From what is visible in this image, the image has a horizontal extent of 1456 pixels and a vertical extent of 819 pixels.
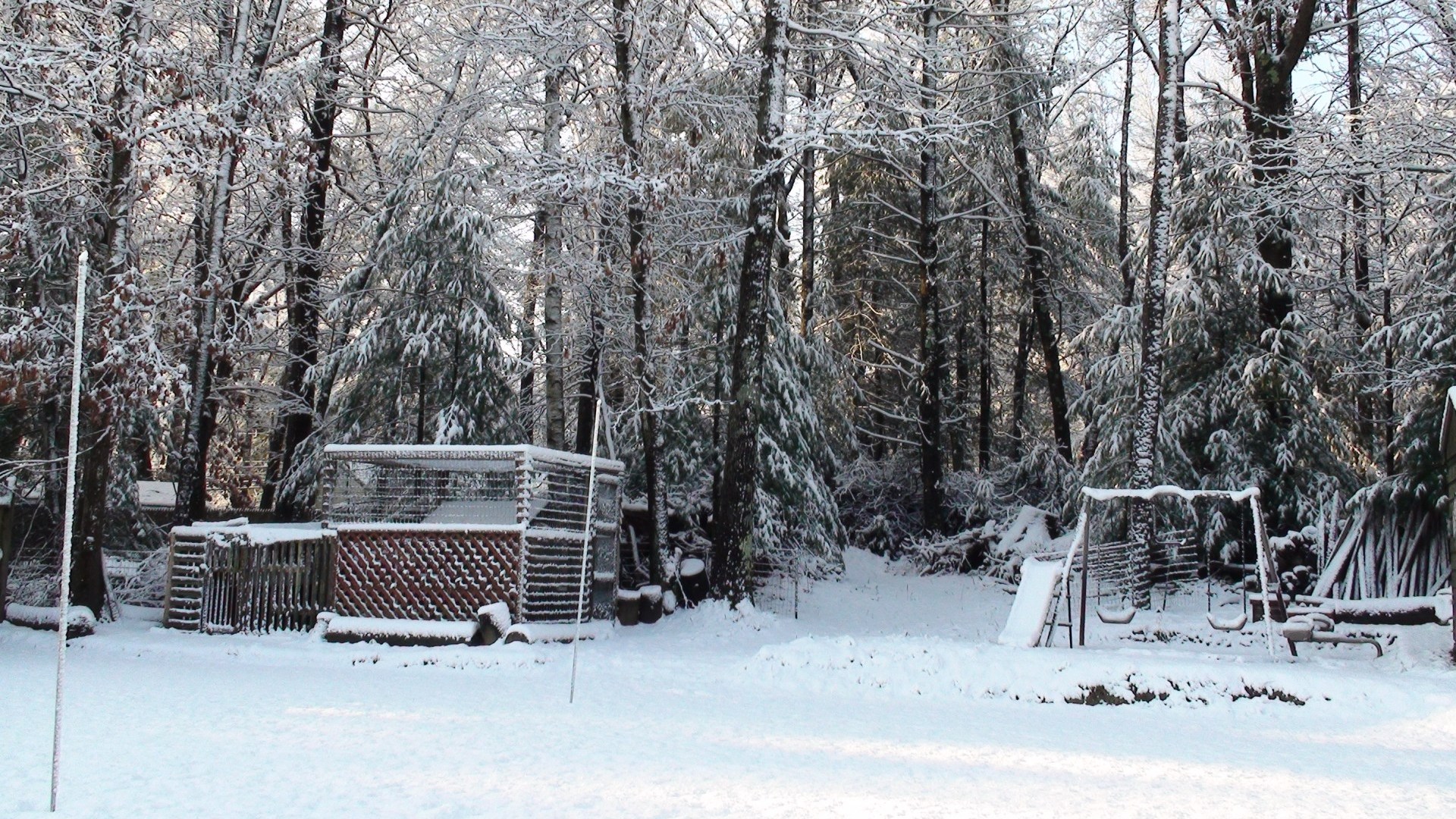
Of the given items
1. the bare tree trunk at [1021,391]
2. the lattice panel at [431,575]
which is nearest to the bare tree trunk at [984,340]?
the bare tree trunk at [1021,391]

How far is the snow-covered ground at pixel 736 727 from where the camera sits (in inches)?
225

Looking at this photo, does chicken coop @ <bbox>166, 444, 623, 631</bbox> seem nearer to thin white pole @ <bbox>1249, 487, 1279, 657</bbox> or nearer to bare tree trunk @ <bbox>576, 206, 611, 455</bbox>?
bare tree trunk @ <bbox>576, 206, 611, 455</bbox>

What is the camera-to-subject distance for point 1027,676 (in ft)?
33.6

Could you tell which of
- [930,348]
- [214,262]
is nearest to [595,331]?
[214,262]

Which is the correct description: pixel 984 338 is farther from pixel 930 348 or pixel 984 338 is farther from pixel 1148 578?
pixel 1148 578

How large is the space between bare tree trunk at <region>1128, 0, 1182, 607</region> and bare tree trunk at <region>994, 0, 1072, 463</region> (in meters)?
6.46

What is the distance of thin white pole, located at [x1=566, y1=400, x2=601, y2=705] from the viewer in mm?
9156

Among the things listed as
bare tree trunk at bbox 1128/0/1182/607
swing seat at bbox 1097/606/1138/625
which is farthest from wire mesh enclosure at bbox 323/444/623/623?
bare tree trunk at bbox 1128/0/1182/607

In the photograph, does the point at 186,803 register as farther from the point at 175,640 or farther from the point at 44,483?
the point at 44,483

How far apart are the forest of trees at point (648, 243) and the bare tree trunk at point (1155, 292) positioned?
7 centimetres

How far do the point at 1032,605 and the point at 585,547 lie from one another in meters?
4.78

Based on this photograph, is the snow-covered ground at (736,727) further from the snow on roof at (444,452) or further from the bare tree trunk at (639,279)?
the bare tree trunk at (639,279)

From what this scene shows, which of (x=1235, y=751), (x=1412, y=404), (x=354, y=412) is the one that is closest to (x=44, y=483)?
(x=354, y=412)

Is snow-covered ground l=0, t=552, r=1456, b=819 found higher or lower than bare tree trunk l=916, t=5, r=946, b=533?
lower
